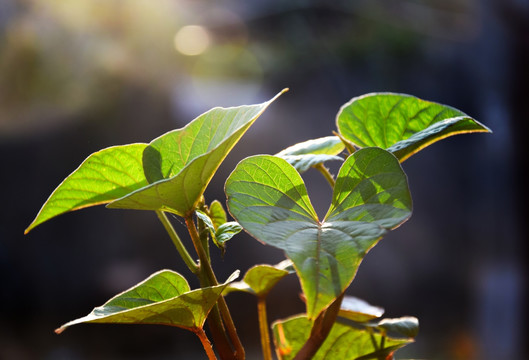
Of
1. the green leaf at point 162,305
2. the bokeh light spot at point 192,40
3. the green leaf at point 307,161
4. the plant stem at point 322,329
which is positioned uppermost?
the bokeh light spot at point 192,40

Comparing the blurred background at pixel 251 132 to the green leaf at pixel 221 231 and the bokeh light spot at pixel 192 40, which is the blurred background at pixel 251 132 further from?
the green leaf at pixel 221 231

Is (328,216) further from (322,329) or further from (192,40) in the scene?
(192,40)

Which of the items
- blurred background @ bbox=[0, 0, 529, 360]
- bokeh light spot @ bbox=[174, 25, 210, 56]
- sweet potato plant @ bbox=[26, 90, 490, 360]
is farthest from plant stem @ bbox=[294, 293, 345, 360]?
bokeh light spot @ bbox=[174, 25, 210, 56]

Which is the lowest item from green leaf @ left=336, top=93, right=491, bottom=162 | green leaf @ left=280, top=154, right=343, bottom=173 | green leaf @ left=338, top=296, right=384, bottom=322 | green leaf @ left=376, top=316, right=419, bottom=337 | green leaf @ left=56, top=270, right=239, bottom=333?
green leaf @ left=376, top=316, right=419, bottom=337

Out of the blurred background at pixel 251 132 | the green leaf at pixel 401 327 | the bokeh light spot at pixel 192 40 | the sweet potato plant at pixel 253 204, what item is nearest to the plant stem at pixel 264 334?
the sweet potato plant at pixel 253 204

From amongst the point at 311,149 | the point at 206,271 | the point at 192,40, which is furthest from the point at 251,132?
the point at 206,271

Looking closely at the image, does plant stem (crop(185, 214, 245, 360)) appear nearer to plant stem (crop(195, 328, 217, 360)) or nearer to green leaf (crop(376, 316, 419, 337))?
plant stem (crop(195, 328, 217, 360))

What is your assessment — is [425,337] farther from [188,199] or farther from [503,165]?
[188,199]
